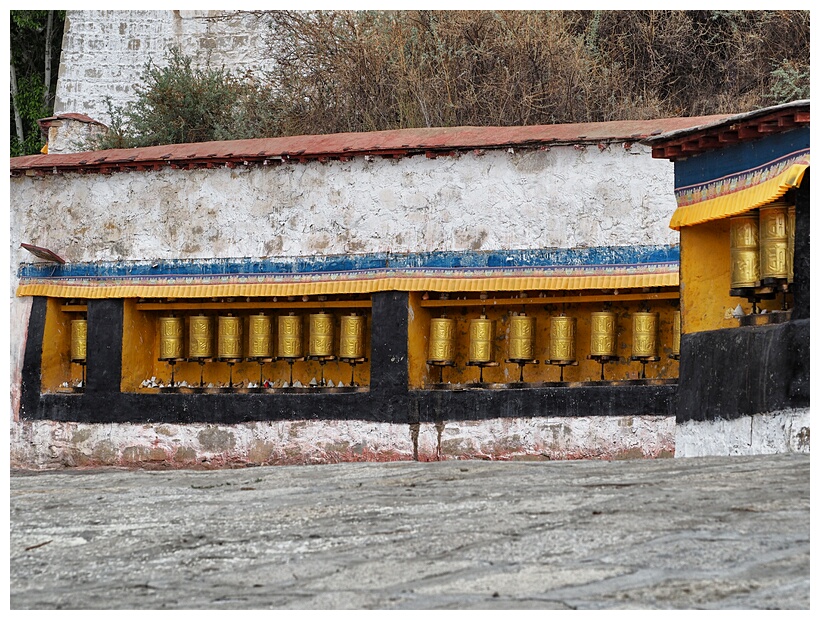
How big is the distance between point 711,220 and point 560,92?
818 centimetres

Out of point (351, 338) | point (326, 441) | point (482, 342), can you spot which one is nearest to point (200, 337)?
point (351, 338)

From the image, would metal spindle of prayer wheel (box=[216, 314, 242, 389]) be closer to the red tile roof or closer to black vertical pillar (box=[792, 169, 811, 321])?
the red tile roof

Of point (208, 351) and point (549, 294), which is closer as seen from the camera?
point (549, 294)

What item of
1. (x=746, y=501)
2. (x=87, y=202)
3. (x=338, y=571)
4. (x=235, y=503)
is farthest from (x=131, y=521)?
(x=87, y=202)

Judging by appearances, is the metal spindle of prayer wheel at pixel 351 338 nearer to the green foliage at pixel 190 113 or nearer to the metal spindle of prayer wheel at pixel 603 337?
the metal spindle of prayer wheel at pixel 603 337

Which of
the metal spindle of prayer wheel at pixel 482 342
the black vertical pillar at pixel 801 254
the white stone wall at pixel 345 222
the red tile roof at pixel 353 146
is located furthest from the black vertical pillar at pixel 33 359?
the black vertical pillar at pixel 801 254

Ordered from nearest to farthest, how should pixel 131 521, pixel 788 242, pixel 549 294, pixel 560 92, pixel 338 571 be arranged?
1. pixel 338 571
2. pixel 131 521
3. pixel 788 242
4. pixel 549 294
5. pixel 560 92

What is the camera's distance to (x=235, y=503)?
22.5 feet

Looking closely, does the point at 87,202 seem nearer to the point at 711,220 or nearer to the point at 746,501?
the point at 711,220

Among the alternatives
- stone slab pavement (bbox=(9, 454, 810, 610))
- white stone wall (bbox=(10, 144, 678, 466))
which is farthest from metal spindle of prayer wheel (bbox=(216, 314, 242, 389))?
stone slab pavement (bbox=(9, 454, 810, 610))

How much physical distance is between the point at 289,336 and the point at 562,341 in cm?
241

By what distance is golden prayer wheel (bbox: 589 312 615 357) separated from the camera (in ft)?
35.7

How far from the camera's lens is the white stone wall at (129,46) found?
18922 mm

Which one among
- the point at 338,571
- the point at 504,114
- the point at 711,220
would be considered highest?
the point at 504,114
